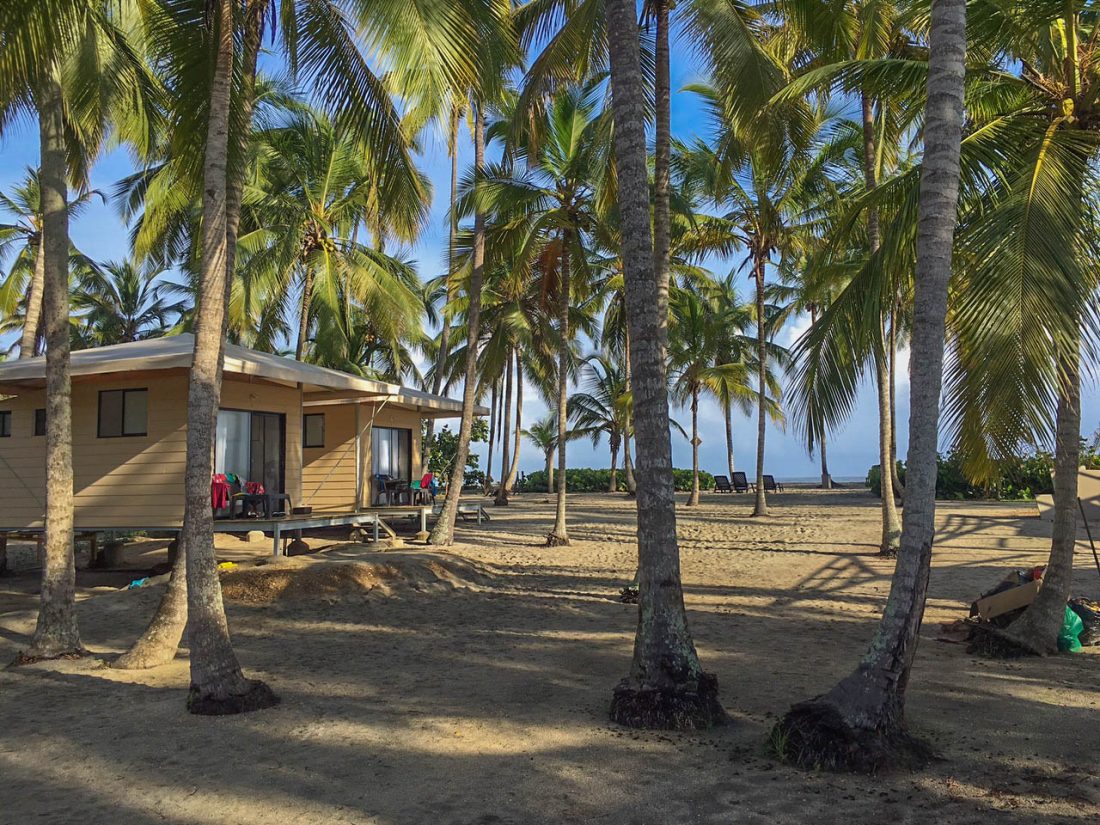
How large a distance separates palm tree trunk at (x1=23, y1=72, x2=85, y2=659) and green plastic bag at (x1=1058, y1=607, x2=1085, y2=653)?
365 inches

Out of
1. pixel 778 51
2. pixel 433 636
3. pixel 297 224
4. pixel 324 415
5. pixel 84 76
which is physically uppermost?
pixel 778 51

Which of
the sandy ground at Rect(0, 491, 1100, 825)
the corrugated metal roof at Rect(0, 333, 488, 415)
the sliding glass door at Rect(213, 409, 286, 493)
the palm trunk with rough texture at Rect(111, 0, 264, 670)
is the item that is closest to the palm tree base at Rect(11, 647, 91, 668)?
the sandy ground at Rect(0, 491, 1100, 825)

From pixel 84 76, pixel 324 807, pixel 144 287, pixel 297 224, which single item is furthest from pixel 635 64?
pixel 144 287

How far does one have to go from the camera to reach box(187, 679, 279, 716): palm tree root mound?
5.85 m

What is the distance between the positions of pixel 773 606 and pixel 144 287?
112 ft

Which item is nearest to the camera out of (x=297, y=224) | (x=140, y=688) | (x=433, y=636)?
(x=140, y=688)

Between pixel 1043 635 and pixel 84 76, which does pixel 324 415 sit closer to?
pixel 84 76

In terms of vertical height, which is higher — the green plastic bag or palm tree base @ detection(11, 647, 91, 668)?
the green plastic bag

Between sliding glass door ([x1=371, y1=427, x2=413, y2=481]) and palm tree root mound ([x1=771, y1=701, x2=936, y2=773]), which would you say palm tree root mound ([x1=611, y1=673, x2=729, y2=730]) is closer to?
palm tree root mound ([x1=771, y1=701, x2=936, y2=773])

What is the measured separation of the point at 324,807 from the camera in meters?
4.20

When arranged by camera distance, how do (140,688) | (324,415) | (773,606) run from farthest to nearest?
(324,415)
(773,606)
(140,688)

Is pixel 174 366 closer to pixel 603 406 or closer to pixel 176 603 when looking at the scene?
pixel 176 603

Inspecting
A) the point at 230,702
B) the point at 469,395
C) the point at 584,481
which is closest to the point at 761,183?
the point at 469,395

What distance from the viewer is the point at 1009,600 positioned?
762 cm
